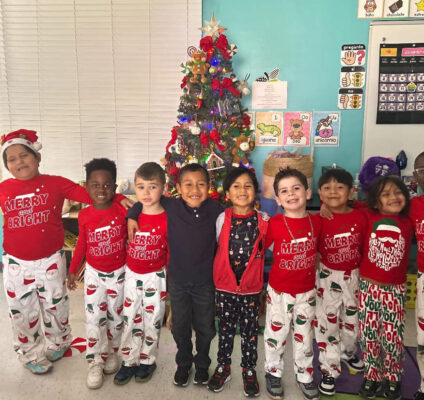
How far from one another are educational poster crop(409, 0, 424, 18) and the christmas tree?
151 cm

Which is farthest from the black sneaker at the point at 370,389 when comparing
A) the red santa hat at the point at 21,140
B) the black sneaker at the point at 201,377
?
the red santa hat at the point at 21,140

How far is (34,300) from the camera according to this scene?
2.17 metres

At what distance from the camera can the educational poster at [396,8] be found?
300 cm

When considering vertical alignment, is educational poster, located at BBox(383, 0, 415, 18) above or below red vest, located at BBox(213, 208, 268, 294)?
above

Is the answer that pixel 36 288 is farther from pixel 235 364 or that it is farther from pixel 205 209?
pixel 235 364

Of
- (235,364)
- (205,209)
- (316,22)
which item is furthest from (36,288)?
(316,22)

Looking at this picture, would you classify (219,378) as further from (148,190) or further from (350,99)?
(350,99)

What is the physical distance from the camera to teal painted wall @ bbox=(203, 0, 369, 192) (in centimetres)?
308

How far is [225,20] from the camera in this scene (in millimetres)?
3139

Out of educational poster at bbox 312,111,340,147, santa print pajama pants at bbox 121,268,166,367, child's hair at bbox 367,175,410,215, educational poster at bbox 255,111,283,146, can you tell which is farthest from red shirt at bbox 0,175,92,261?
educational poster at bbox 312,111,340,147

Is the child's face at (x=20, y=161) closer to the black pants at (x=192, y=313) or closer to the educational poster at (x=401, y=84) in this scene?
the black pants at (x=192, y=313)

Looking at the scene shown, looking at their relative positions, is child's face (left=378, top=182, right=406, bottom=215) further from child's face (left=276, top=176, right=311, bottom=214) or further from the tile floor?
the tile floor

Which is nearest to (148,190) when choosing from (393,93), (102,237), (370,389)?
(102,237)

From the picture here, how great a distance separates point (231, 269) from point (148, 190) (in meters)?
0.60
